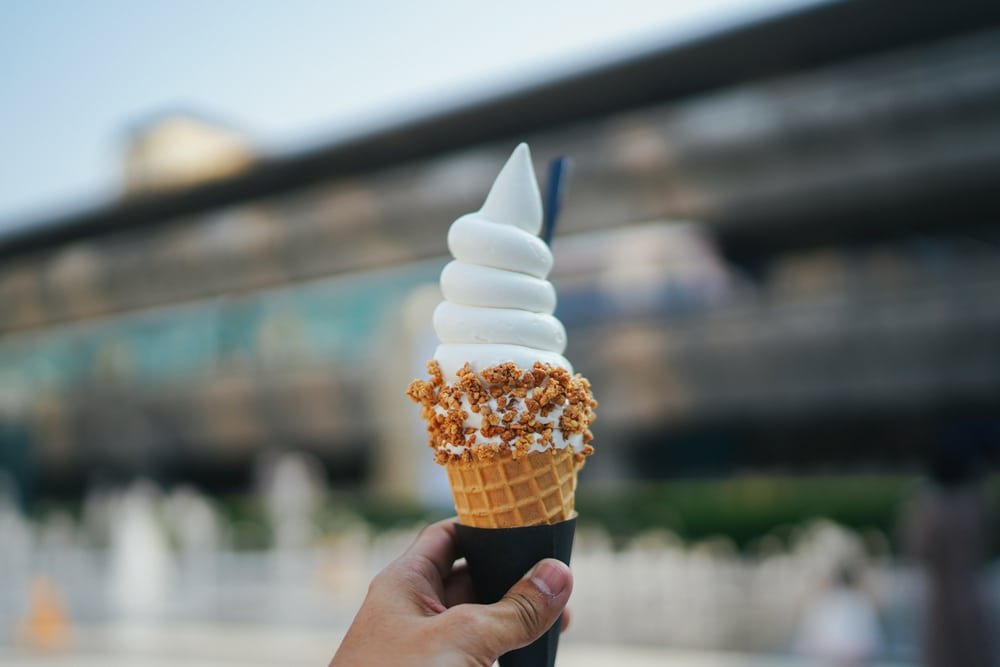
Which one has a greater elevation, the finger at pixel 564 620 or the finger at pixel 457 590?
the finger at pixel 457 590

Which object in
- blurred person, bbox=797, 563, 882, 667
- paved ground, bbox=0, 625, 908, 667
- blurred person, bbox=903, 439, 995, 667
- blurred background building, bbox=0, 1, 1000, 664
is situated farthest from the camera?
blurred background building, bbox=0, 1, 1000, 664

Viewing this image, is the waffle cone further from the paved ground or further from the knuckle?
the paved ground

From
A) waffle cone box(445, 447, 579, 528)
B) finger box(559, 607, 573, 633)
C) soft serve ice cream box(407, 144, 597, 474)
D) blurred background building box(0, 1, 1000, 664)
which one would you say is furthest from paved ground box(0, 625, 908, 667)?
soft serve ice cream box(407, 144, 597, 474)

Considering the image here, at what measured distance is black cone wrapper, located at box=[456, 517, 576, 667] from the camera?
74.9 inches

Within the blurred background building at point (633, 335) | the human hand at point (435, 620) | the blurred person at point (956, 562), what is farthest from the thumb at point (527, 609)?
the blurred background building at point (633, 335)

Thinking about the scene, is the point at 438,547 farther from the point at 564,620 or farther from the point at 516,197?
the point at 516,197

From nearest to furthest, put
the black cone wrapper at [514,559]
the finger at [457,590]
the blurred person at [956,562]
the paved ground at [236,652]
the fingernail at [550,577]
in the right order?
the fingernail at [550,577], the black cone wrapper at [514,559], the finger at [457,590], the blurred person at [956,562], the paved ground at [236,652]

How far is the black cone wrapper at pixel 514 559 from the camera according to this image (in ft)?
6.24

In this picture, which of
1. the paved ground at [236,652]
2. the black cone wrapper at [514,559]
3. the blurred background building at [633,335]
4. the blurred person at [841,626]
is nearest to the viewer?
the black cone wrapper at [514,559]

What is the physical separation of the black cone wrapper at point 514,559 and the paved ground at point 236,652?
6196mm

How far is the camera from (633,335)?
61.3ft

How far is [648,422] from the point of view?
18828 mm

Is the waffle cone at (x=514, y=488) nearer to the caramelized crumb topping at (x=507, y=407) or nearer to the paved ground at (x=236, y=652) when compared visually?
the caramelized crumb topping at (x=507, y=407)

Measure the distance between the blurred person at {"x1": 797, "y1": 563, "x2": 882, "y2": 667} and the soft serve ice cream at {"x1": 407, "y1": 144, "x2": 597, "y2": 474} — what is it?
5902 mm
